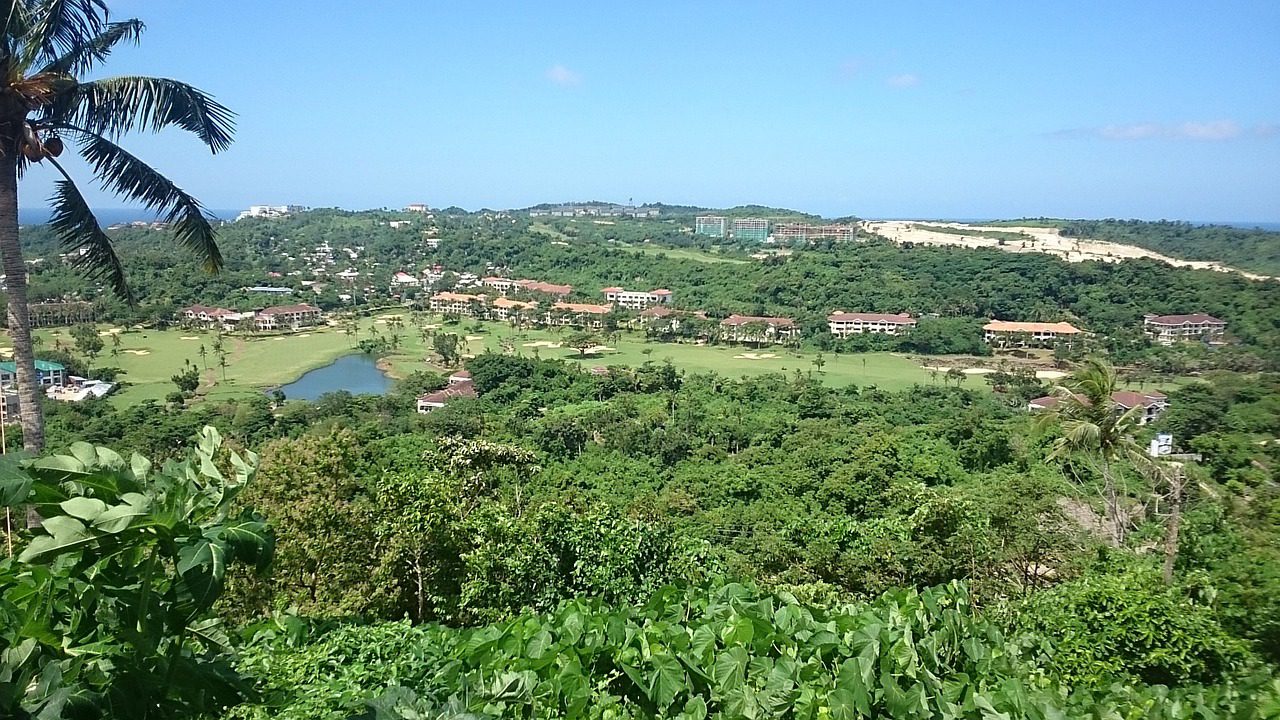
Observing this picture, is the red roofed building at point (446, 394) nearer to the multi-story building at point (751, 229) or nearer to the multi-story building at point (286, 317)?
the multi-story building at point (286, 317)

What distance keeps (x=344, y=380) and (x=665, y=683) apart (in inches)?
1336

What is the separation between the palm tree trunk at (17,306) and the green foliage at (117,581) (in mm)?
4449

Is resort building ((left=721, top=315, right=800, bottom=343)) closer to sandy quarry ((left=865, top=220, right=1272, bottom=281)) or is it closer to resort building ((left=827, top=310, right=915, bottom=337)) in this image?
resort building ((left=827, top=310, right=915, bottom=337))

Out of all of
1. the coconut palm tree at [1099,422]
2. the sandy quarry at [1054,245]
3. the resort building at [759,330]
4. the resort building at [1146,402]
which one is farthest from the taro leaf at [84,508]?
the sandy quarry at [1054,245]

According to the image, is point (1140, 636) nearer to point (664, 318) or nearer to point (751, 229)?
point (664, 318)

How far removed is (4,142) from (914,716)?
5637 millimetres

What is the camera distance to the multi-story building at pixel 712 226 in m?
101

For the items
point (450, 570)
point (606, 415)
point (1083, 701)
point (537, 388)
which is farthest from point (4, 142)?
point (537, 388)

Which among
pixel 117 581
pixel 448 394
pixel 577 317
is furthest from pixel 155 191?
pixel 577 317

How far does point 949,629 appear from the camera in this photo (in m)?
2.25

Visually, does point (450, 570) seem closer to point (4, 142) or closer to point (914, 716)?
point (4, 142)

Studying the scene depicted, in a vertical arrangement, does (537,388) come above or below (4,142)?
below

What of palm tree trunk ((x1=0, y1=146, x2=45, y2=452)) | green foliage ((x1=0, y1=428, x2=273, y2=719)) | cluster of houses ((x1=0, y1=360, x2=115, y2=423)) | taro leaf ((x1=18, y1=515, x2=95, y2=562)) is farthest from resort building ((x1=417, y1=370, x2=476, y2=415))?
taro leaf ((x1=18, y1=515, x2=95, y2=562))

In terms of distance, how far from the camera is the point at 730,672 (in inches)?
79.7
